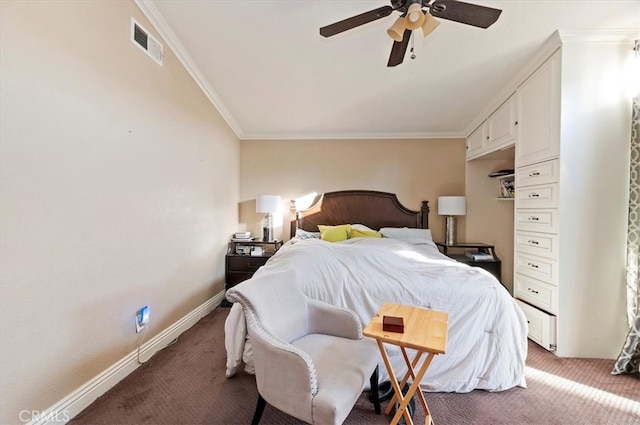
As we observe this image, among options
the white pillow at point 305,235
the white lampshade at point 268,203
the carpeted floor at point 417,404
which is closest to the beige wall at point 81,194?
the carpeted floor at point 417,404

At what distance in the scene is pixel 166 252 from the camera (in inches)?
95.4

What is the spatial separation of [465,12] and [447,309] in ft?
6.08

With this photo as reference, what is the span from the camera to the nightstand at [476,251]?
11.3ft

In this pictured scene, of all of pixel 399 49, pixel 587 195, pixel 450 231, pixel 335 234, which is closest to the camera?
pixel 399 49

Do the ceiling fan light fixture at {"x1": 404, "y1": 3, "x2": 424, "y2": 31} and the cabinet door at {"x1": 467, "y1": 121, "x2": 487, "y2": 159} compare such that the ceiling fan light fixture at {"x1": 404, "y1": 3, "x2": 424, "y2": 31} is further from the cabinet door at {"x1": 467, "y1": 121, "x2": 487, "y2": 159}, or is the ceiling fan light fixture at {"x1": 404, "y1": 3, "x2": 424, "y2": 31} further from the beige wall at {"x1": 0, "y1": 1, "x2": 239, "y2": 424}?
the cabinet door at {"x1": 467, "y1": 121, "x2": 487, "y2": 159}

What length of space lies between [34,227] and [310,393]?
5.29ft

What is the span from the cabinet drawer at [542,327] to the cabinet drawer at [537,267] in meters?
0.30

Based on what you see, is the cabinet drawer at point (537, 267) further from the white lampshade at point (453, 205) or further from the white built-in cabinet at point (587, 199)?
the white lampshade at point (453, 205)

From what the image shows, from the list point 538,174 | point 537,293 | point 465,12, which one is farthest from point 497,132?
point 465,12

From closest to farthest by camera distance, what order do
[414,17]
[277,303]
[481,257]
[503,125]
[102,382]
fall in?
[414,17] < [277,303] < [102,382] < [503,125] < [481,257]

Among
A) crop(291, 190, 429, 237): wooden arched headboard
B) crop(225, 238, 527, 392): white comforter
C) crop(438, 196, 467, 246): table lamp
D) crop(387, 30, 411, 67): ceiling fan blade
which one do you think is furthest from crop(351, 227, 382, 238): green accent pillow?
crop(387, 30, 411, 67): ceiling fan blade

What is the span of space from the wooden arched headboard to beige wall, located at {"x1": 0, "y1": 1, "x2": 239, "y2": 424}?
196 centimetres

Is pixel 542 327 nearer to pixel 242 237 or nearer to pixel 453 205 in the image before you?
pixel 453 205

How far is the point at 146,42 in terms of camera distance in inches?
84.2
